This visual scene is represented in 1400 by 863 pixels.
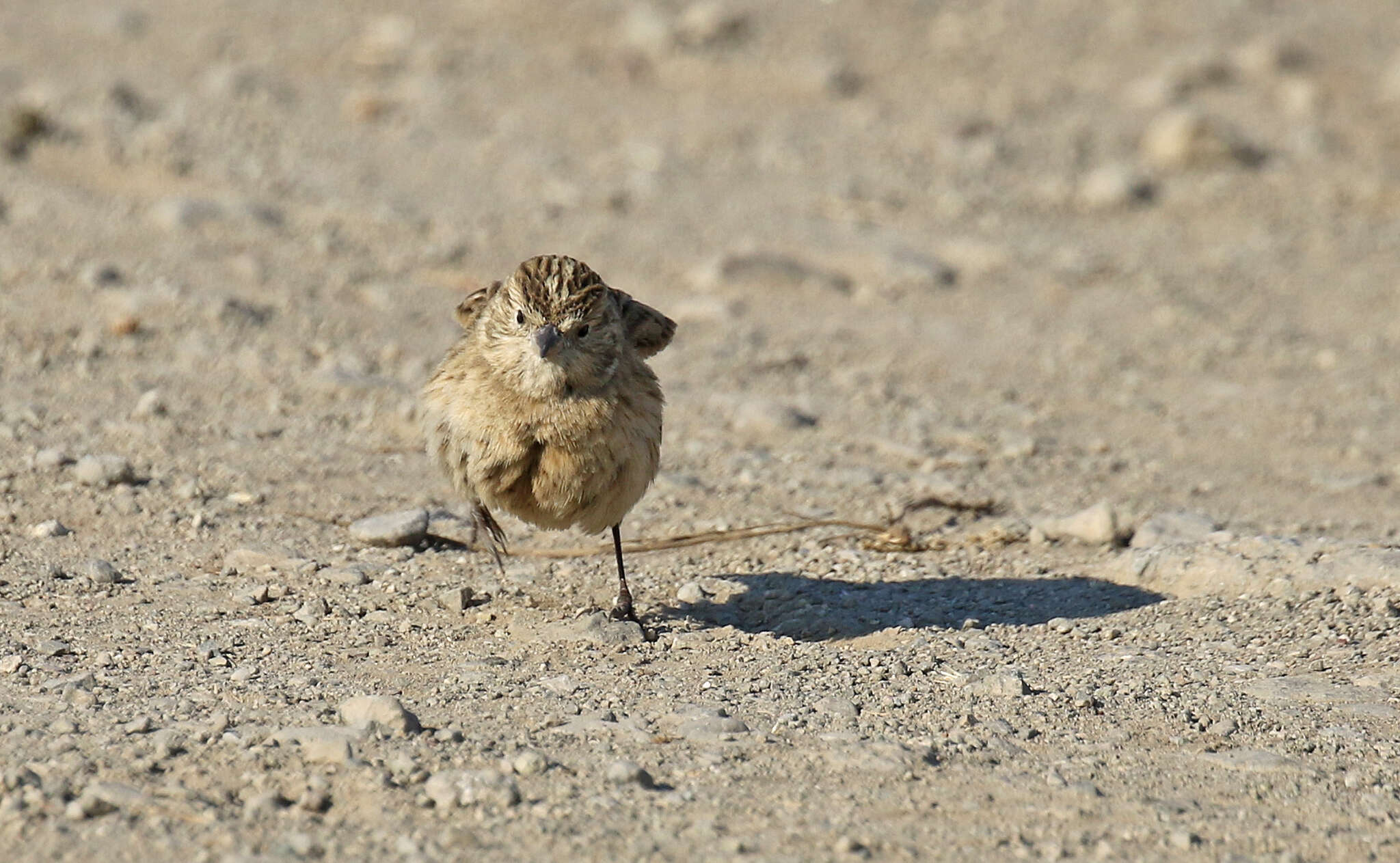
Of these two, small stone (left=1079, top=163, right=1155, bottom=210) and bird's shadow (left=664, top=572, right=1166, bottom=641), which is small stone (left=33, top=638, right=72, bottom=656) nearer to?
bird's shadow (left=664, top=572, right=1166, bottom=641)

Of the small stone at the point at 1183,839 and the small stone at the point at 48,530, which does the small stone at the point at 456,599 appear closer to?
the small stone at the point at 48,530

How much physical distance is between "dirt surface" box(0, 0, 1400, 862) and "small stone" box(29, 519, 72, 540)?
0.06 m

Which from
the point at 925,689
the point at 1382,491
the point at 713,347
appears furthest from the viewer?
the point at 713,347

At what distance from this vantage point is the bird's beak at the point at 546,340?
5.27 meters

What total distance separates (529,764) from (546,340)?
1579 millimetres

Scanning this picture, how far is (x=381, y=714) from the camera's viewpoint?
4316mm

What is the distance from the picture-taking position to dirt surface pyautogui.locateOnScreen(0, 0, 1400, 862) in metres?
4.13

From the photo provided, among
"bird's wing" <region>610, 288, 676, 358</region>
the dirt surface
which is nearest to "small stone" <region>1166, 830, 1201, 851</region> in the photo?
the dirt surface

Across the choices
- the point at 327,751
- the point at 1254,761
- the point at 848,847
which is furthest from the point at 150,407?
the point at 1254,761

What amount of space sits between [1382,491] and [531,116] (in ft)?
20.2

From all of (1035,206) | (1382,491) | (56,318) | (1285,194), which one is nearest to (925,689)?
(1382,491)

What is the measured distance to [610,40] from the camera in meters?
12.5

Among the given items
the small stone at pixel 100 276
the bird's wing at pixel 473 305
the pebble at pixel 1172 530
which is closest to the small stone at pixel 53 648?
the bird's wing at pixel 473 305

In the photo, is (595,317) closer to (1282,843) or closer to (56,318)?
(1282,843)
